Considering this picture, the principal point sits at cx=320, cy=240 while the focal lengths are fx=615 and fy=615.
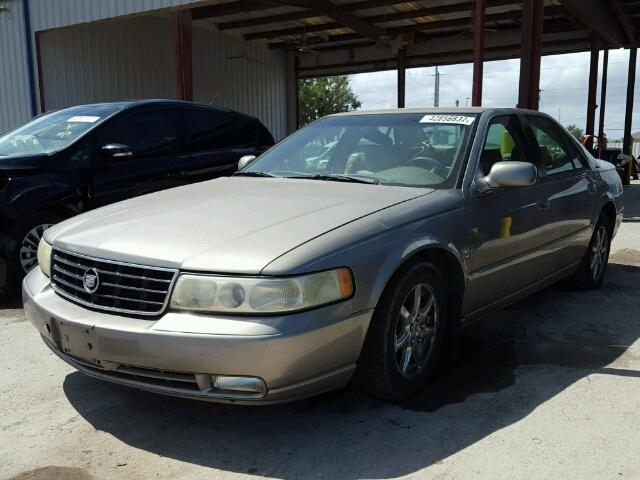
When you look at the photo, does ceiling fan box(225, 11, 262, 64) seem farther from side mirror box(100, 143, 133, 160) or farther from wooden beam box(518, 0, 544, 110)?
side mirror box(100, 143, 133, 160)

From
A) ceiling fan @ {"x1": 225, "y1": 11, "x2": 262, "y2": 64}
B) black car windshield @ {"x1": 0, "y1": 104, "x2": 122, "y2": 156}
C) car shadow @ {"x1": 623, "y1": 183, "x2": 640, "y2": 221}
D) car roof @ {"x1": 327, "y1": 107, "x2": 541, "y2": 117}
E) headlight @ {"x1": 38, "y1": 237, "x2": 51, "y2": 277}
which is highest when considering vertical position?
ceiling fan @ {"x1": 225, "y1": 11, "x2": 262, "y2": 64}

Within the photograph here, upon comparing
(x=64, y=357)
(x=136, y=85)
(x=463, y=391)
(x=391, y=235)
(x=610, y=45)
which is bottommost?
(x=463, y=391)

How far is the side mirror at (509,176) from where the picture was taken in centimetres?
339

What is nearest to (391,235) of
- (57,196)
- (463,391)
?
(463,391)

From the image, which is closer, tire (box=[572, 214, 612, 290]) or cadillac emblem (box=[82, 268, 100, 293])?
cadillac emblem (box=[82, 268, 100, 293])

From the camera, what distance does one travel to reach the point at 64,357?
2.86m

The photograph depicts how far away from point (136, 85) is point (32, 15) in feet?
10.1

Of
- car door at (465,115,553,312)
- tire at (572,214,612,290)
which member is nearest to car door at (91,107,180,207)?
car door at (465,115,553,312)

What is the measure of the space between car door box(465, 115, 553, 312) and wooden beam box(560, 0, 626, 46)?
868 centimetres

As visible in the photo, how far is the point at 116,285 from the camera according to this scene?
2623mm

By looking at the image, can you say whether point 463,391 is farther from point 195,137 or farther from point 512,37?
point 512,37

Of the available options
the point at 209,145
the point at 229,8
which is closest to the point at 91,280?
the point at 209,145

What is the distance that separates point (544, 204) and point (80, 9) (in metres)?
9.90

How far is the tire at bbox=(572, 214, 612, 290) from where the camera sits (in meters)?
5.05
